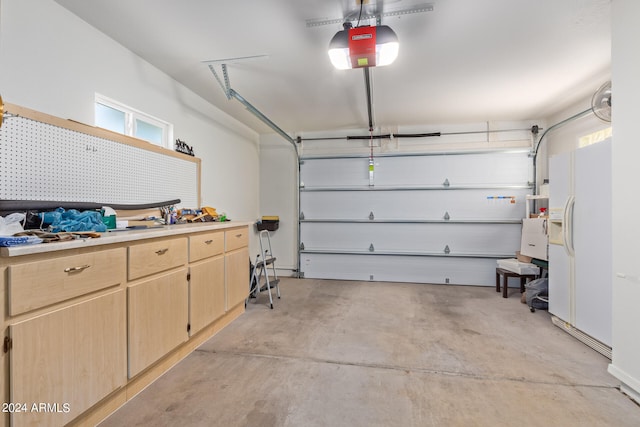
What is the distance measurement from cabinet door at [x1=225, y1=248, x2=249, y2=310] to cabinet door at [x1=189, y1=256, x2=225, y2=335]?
12 cm

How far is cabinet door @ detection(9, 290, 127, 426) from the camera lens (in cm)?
115

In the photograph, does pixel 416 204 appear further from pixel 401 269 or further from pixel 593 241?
pixel 593 241

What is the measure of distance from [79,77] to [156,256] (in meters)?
1.51

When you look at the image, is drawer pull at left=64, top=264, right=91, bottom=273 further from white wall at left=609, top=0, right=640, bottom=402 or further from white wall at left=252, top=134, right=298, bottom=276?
white wall at left=252, top=134, right=298, bottom=276

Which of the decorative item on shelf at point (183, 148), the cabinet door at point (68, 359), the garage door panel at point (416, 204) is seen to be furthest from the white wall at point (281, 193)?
the cabinet door at point (68, 359)

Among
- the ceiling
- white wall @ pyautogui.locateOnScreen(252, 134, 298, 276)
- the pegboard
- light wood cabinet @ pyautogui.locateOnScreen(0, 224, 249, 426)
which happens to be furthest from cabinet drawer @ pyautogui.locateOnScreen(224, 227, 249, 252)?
white wall @ pyautogui.locateOnScreen(252, 134, 298, 276)

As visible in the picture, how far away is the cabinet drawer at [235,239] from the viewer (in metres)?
2.84

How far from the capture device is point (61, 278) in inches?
51.2

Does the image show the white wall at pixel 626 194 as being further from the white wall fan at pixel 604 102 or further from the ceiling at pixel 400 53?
the white wall fan at pixel 604 102

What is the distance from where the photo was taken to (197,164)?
3426mm

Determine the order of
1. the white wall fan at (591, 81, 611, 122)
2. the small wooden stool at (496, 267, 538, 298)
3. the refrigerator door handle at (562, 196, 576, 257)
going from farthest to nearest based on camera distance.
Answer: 1. the small wooden stool at (496, 267, 538, 298)
2. the refrigerator door handle at (562, 196, 576, 257)
3. the white wall fan at (591, 81, 611, 122)

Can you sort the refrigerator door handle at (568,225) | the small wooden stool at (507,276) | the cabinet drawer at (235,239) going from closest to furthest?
1. the refrigerator door handle at (568,225)
2. the cabinet drawer at (235,239)
3. the small wooden stool at (507,276)

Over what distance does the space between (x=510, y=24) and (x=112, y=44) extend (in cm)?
327

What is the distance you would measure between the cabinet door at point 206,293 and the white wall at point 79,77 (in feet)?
4.42
